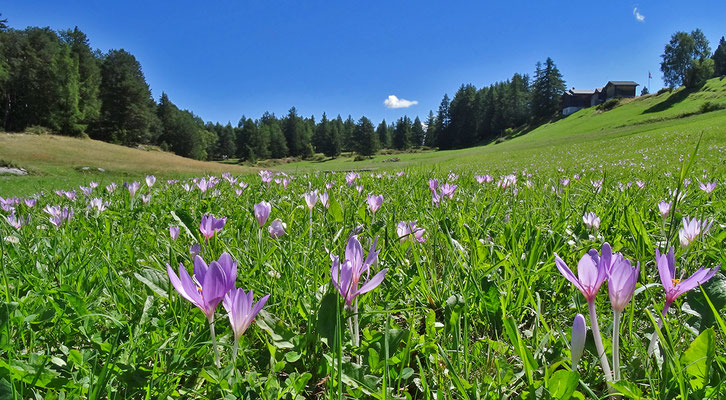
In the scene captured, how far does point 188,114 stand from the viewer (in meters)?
84.3

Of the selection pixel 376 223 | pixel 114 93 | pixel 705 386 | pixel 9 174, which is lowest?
pixel 705 386

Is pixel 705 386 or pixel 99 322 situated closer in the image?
pixel 705 386

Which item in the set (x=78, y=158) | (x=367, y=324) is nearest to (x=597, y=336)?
(x=367, y=324)

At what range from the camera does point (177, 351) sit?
988 mm

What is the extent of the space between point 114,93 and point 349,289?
74989 mm

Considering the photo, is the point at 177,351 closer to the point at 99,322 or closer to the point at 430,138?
the point at 99,322

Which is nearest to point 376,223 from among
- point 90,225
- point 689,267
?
point 689,267

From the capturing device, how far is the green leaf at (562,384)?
0.71 meters

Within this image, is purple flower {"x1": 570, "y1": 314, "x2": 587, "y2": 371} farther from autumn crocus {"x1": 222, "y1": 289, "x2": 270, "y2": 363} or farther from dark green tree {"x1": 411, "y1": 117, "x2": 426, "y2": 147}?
dark green tree {"x1": 411, "y1": 117, "x2": 426, "y2": 147}

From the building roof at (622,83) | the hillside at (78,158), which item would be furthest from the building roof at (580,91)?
the hillside at (78,158)

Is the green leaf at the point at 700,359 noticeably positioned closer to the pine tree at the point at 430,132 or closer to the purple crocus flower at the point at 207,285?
the purple crocus flower at the point at 207,285

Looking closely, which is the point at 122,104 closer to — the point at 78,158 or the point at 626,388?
the point at 78,158

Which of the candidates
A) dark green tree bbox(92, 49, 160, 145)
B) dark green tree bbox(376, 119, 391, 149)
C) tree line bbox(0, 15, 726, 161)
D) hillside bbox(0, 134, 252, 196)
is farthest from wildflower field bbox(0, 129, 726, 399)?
dark green tree bbox(376, 119, 391, 149)

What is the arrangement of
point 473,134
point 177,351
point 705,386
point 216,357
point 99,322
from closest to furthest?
point 705,386 < point 216,357 < point 177,351 < point 99,322 < point 473,134
